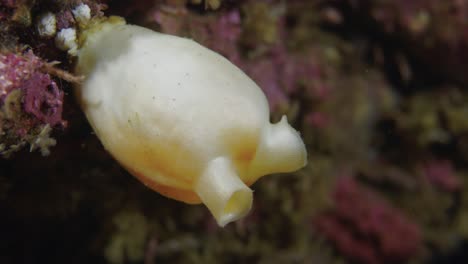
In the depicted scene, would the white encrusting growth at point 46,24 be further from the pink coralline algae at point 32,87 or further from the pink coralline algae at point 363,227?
the pink coralline algae at point 363,227

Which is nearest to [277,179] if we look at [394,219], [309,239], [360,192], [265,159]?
[309,239]

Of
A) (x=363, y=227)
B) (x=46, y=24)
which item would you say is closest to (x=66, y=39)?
(x=46, y=24)

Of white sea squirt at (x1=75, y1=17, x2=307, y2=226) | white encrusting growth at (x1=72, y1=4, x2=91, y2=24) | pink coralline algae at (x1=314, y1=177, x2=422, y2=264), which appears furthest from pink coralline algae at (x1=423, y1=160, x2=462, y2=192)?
white encrusting growth at (x1=72, y1=4, x2=91, y2=24)

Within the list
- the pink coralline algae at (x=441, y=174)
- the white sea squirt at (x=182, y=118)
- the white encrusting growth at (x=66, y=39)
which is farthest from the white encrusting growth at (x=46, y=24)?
the pink coralline algae at (x=441, y=174)

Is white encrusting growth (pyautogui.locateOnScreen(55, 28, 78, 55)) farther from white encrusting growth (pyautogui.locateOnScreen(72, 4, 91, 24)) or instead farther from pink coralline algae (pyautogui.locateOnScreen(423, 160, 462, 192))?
pink coralline algae (pyautogui.locateOnScreen(423, 160, 462, 192))

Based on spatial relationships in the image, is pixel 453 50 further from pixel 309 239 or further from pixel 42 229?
pixel 42 229
